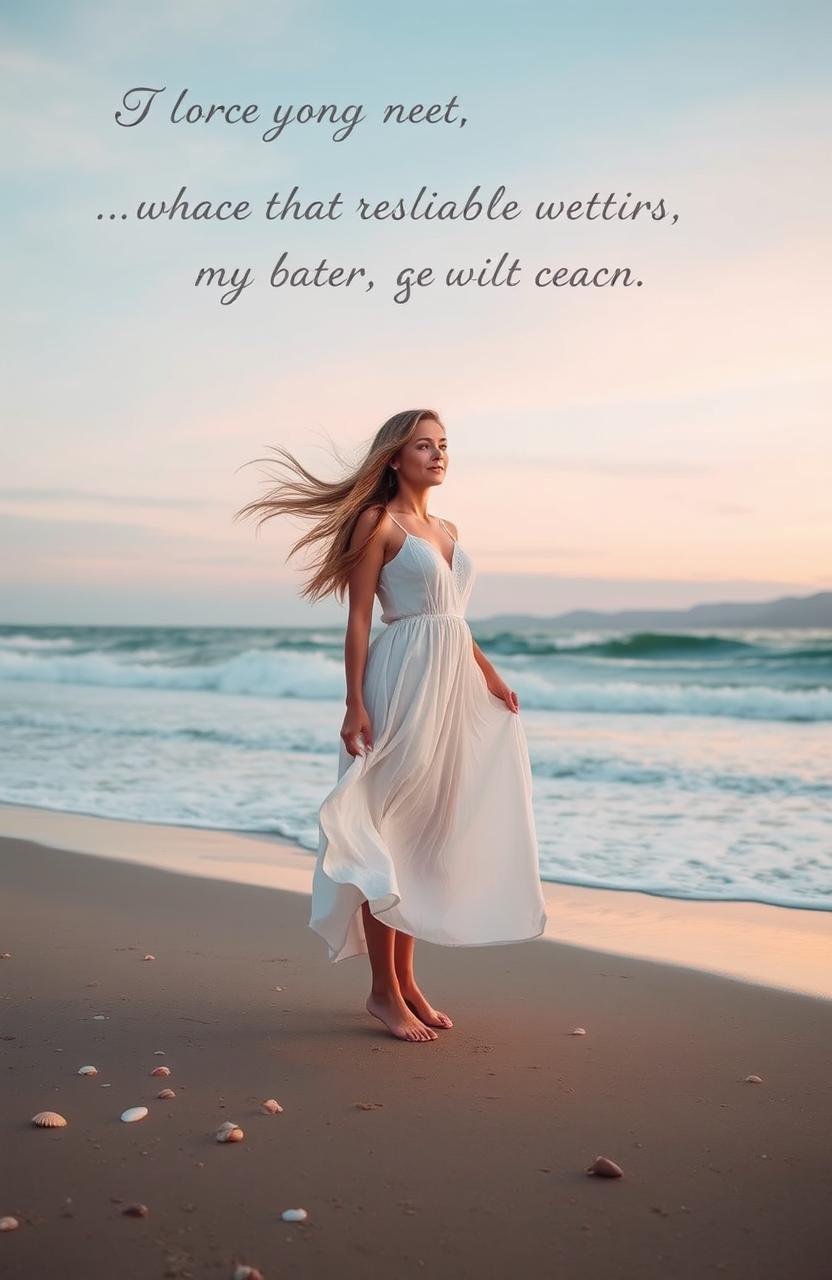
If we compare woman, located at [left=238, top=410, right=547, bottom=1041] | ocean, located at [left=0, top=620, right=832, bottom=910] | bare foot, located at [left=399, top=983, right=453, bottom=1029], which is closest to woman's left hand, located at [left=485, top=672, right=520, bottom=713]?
woman, located at [left=238, top=410, right=547, bottom=1041]

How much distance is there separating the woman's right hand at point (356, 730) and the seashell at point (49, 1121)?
1.40 metres

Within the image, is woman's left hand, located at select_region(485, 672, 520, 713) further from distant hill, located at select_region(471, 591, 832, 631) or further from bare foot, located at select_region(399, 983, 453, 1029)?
distant hill, located at select_region(471, 591, 832, 631)

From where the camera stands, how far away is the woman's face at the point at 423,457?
3.91m

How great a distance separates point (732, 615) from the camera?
3453 cm

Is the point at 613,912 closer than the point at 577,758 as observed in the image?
Yes

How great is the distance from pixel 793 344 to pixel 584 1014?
28.3ft

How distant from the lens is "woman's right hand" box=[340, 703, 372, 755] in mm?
3660

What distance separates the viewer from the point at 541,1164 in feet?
8.61

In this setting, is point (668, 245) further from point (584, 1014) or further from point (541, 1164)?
point (541, 1164)

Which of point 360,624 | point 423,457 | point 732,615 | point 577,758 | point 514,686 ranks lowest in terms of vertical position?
point 577,758

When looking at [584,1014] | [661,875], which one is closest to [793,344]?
[661,875]

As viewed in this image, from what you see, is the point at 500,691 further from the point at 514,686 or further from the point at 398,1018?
the point at 514,686


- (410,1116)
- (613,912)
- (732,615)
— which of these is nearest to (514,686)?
(732,615)

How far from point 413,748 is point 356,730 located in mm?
200
